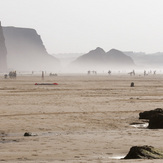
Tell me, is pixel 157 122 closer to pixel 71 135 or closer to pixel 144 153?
pixel 71 135

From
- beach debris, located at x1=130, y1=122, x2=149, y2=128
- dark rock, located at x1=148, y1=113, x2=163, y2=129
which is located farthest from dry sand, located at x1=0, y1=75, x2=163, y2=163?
dark rock, located at x1=148, y1=113, x2=163, y2=129

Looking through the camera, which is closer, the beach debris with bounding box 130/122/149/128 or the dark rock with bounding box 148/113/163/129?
the dark rock with bounding box 148/113/163/129

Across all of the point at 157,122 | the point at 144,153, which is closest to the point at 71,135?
the point at 157,122

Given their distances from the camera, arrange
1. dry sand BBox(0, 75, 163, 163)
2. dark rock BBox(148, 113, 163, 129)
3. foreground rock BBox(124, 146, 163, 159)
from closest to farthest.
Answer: foreground rock BBox(124, 146, 163, 159), dry sand BBox(0, 75, 163, 163), dark rock BBox(148, 113, 163, 129)

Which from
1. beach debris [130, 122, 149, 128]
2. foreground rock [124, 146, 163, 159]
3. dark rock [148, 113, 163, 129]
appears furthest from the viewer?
beach debris [130, 122, 149, 128]

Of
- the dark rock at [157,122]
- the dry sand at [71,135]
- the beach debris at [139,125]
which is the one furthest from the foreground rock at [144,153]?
the beach debris at [139,125]

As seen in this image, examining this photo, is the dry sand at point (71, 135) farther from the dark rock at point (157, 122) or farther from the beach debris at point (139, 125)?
the dark rock at point (157, 122)

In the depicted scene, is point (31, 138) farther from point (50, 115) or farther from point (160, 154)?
point (50, 115)

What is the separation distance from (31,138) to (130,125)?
4.99 m

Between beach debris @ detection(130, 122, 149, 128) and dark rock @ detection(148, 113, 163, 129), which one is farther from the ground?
dark rock @ detection(148, 113, 163, 129)

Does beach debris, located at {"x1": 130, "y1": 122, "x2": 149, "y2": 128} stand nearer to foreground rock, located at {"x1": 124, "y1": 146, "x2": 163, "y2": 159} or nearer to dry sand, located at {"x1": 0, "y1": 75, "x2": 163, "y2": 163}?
dry sand, located at {"x1": 0, "y1": 75, "x2": 163, "y2": 163}

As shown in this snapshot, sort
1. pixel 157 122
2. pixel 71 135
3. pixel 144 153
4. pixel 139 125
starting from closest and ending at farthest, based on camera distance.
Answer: pixel 144 153
pixel 71 135
pixel 157 122
pixel 139 125

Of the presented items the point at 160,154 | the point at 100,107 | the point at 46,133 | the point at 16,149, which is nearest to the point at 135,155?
the point at 160,154

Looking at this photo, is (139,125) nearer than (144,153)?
No
